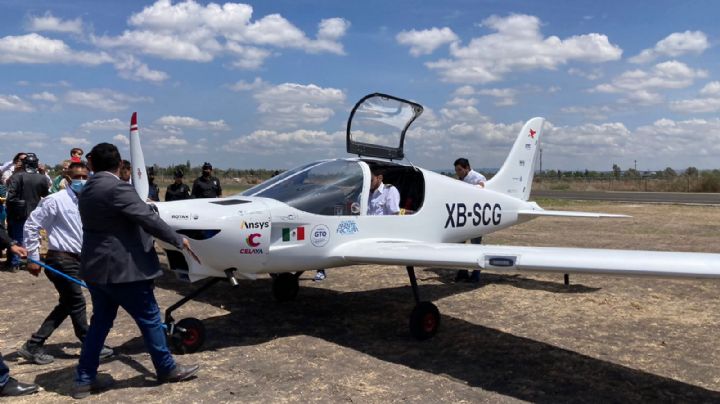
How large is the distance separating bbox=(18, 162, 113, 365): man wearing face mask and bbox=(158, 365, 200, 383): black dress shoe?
1043 mm

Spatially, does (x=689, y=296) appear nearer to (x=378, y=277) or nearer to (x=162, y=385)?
(x=378, y=277)

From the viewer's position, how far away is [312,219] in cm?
599

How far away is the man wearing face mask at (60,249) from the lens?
4.97 metres

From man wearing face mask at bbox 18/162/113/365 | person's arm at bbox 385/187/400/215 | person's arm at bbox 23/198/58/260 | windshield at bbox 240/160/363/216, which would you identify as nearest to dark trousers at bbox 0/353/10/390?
man wearing face mask at bbox 18/162/113/365

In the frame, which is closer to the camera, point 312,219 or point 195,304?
point 312,219

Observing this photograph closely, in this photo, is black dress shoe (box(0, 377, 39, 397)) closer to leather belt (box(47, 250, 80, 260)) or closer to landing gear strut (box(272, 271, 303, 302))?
leather belt (box(47, 250, 80, 260))

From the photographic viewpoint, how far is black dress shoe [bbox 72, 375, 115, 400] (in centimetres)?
433

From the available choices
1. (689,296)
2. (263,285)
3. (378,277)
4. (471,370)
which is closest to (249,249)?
(471,370)

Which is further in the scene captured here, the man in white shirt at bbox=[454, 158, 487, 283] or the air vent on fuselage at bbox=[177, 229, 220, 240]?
the man in white shirt at bbox=[454, 158, 487, 283]

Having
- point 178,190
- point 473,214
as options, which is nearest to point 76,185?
point 473,214

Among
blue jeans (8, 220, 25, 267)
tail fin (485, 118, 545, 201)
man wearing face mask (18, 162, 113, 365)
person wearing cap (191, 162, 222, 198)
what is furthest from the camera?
person wearing cap (191, 162, 222, 198)

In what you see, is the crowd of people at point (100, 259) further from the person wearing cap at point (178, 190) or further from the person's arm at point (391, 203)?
the person wearing cap at point (178, 190)

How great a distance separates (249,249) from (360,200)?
5.26 feet

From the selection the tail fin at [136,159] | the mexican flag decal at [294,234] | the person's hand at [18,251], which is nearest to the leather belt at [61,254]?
the person's hand at [18,251]
